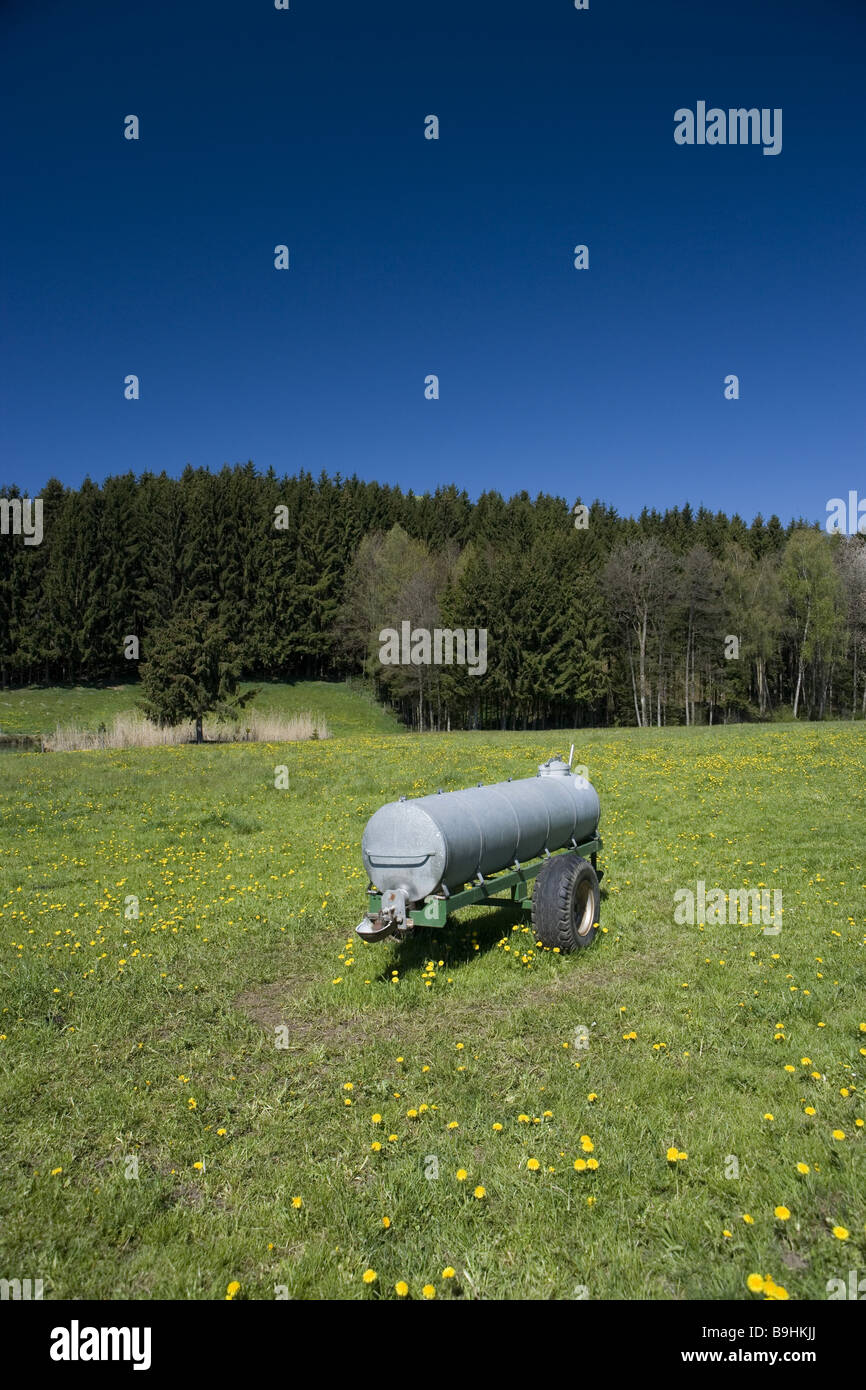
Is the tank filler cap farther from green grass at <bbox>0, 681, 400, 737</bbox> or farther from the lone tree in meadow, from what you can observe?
green grass at <bbox>0, 681, 400, 737</bbox>

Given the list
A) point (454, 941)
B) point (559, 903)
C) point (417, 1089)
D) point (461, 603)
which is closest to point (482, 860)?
point (559, 903)

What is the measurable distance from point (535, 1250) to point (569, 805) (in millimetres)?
6451

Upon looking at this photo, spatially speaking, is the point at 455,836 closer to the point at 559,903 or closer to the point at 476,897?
the point at 476,897

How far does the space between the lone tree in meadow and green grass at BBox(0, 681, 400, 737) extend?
28.5 ft

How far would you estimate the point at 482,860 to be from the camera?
338 inches

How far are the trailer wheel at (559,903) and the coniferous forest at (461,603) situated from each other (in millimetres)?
44669

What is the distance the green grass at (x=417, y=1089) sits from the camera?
427 cm

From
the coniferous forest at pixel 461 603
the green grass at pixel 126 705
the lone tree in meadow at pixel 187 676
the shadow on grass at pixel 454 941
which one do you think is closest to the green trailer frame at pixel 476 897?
the shadow on grass at pixel 454 941

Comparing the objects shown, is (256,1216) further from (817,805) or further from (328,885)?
(817,805)

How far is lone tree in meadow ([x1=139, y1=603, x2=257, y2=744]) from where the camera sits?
3872 cm

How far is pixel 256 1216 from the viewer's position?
4.61 meters

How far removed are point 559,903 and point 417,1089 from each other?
3.21m

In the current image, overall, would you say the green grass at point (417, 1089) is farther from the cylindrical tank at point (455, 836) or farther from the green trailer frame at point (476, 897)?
the cylindrical tank at point (455, 836)
